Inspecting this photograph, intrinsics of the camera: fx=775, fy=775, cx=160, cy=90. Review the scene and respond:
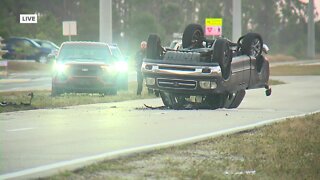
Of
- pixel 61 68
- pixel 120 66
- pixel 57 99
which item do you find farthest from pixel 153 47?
pixel 120 66

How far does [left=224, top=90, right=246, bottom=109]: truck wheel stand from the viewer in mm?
18344

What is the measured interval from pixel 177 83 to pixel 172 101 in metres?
1.57

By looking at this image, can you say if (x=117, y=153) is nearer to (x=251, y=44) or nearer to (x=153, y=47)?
(x=153, y=47)

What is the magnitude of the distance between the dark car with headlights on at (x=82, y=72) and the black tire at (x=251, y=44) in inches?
203

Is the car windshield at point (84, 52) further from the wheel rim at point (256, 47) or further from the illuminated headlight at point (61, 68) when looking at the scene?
the wheel rim at point (256, 47)

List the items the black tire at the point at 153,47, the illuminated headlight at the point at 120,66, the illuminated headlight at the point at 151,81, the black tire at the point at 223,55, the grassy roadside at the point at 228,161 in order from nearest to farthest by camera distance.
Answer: the grassy roadside at the point at 228,161 < the black tire at the point at 223,55 < the illuminated headlight at the point at 151,81 < the black tire at the point at 153,47 < the illuminated headlight at the point at 120,66

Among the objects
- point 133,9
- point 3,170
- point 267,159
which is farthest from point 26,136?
point 133,9

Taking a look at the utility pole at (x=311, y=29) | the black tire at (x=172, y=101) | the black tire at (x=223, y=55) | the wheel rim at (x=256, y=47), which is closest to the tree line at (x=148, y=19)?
the utility pole at (x=311, y=29)

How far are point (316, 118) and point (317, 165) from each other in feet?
19.7

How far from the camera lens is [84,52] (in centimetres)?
2289

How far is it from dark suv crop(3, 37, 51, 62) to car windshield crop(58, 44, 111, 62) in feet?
91.8

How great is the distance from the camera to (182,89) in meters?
17.0

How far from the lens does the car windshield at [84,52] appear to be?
2237cm

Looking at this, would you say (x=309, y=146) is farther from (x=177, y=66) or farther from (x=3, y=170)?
(x=177, y=66)
